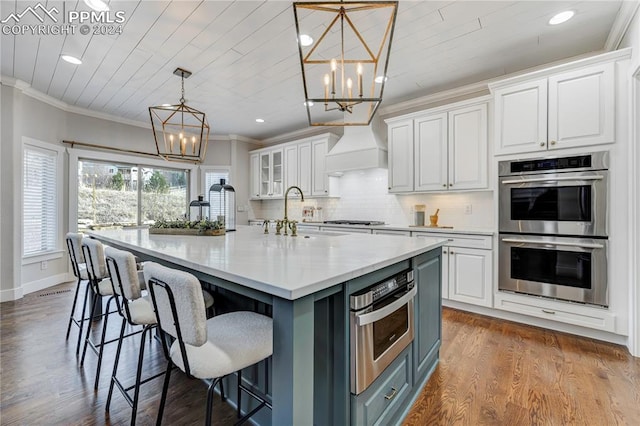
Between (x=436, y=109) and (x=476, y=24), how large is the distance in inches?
49.0

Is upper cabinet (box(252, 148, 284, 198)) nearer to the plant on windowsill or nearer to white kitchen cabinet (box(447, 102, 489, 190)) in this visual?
the plant on windowsill

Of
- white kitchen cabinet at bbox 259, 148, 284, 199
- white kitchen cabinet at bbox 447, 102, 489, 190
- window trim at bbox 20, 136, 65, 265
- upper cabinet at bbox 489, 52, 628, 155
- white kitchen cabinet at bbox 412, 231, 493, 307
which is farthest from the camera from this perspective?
white kitchen cabinet at bbox 259, 148, 284, 199

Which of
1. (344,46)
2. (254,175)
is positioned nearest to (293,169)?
(254,175)

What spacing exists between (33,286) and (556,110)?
22.1ft

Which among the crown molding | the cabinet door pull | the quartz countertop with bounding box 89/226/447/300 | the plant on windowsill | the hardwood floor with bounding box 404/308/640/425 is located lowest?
the hardwood floor with bounding box 404/308/640/425

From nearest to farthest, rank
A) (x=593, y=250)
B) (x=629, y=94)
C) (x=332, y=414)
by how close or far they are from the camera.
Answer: (x=332, y=414), (x=629, y=94), (x=593, y=250)

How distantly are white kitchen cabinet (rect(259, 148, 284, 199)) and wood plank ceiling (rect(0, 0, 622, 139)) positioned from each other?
1699mm

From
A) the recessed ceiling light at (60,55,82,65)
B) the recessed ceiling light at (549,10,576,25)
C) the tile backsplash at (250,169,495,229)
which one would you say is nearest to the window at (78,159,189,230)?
the recessed ceiling light at (60,55,82,65)

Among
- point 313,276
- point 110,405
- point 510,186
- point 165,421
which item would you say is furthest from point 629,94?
point 110,405

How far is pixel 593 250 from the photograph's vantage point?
2.60 meters

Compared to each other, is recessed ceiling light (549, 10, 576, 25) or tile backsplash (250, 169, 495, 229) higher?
recessed ceiling light (549, 10, 576, 25)

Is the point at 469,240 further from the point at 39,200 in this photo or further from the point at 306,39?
the point at 39,200

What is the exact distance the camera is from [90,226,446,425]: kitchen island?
1003mm

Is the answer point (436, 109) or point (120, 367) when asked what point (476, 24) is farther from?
point (120, 367)
